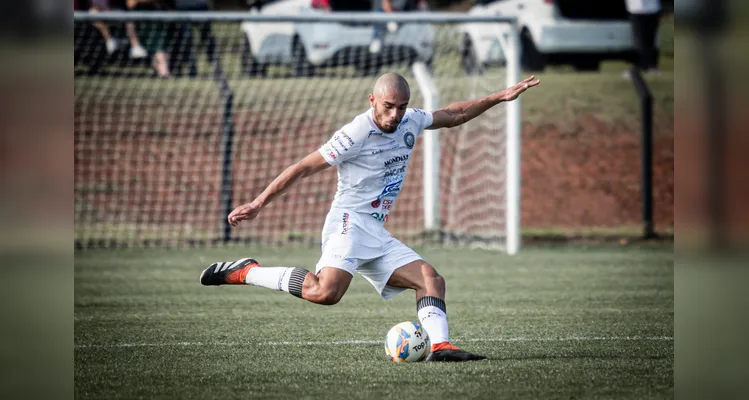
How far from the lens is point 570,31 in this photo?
20.2 m

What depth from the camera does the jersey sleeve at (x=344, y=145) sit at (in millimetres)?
6254

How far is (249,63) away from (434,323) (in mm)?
12112

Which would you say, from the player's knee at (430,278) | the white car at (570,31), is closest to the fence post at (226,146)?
the white car at (570,31)

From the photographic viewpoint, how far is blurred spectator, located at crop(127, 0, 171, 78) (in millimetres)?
16453

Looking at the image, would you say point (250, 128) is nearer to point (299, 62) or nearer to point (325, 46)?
point (299, 62)

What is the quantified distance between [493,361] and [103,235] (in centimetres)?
1135

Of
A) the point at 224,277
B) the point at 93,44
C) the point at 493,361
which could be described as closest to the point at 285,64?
the point at 93,44

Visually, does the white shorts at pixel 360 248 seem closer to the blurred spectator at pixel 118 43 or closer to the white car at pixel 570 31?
the blurred spectator at pixel 118 43

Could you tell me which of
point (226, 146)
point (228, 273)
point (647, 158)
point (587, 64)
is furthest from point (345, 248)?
point (587, 64)

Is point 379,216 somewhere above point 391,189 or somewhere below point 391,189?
below

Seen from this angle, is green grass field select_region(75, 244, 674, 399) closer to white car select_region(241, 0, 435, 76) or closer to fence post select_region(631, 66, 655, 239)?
fence post select_region(631, 66, 655, 239)

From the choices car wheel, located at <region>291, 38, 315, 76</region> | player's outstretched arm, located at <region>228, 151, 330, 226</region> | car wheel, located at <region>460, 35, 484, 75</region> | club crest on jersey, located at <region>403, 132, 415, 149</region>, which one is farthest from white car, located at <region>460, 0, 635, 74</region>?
player's outstretched arm, located at <region>228, 151, 330, 226</region>
